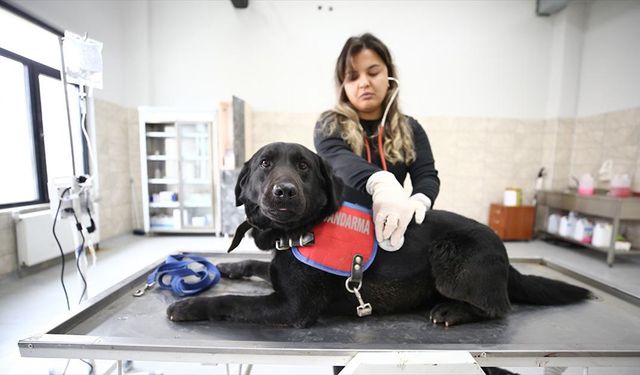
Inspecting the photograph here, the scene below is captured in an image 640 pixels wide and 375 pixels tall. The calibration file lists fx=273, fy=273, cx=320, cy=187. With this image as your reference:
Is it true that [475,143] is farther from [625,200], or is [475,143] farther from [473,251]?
[473,251]

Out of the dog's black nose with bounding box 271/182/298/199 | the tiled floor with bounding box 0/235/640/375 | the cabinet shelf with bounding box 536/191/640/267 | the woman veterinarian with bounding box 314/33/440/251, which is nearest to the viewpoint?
the dog's black nose with bounding box 271/182/298/199

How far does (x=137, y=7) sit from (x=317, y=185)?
457 centimetres

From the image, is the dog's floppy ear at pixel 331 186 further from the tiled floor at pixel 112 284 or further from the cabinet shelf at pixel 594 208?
the cabinet shelf at pixel 594 208

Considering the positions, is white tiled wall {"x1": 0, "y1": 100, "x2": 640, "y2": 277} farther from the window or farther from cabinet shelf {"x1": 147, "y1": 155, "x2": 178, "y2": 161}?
the window

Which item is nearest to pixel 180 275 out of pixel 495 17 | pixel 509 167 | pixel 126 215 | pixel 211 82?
pixel 126 215

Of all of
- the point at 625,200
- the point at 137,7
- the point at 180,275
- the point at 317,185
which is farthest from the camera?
the point at 137,7

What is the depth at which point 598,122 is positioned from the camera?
405 cm

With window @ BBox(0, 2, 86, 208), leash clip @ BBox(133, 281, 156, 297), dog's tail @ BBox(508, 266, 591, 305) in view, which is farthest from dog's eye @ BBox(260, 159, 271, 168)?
window @ BBox(0, 2, 86, 208)

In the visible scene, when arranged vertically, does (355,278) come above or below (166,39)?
below

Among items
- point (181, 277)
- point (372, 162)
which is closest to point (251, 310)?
point (181, 277)

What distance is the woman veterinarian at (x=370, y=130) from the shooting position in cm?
119

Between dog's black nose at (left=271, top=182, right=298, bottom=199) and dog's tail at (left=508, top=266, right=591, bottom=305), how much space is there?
0.88 m

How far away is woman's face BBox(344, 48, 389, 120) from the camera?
50.7 inches

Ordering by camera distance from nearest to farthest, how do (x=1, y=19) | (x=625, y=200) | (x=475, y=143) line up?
(x=1, y=19), (x=625, y=200), (x=475, y=143)
